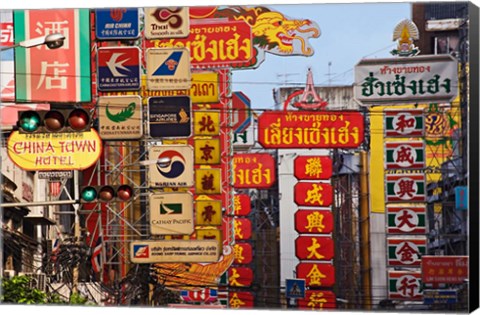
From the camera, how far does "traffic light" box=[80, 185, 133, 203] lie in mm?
13828

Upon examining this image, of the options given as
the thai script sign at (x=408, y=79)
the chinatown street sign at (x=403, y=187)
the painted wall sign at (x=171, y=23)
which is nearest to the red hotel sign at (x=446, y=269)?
the chinatown street sign at (x=403, y=187)

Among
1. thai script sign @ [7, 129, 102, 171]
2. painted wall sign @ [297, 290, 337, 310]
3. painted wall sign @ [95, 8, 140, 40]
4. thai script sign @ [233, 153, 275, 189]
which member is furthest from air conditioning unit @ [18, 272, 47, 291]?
painted wall sign @ [297, 290, 337, 310]

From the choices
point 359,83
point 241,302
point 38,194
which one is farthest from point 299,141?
point 38,194

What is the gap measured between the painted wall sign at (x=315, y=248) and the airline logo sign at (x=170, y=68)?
238 cm

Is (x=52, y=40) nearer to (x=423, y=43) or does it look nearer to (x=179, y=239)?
(x=179, y=239)

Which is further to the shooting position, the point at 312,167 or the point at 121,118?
the point at 312,167

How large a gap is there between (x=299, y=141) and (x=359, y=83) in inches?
39.2

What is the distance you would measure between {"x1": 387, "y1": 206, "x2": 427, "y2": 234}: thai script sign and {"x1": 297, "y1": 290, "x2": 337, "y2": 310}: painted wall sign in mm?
1071

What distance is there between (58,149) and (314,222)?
10.6ft

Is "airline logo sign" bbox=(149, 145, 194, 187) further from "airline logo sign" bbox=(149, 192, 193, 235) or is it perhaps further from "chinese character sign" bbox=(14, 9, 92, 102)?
"chinese character sign" bbox=(14, 9, 92, 102)

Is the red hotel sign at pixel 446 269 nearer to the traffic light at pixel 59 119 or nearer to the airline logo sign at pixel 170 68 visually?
the airline logo sign at pixel 170 68

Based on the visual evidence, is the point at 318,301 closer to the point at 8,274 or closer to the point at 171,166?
the point at 171,166

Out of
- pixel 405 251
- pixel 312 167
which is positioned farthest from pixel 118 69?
pixel 405 251

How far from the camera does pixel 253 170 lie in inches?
588
